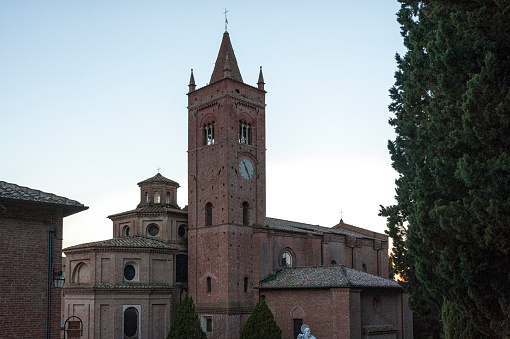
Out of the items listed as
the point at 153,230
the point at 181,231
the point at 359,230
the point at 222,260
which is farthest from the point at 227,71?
the point at 359,230

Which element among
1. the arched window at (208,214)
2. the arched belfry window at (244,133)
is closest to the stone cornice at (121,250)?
the arched window at (208,214)

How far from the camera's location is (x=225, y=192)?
3094cm

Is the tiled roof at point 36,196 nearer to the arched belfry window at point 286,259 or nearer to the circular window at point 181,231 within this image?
the circular window at point 181,231

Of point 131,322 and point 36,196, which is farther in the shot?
point 131,322

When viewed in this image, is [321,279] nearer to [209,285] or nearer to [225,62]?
[209,285]

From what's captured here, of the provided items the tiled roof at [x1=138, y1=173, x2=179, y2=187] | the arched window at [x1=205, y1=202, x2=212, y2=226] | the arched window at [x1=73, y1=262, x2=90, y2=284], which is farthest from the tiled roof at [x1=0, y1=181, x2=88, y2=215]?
the tiled roof at [x1=138, y1=173, x2=179, y2=187]

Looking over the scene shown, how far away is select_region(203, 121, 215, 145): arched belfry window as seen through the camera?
32688 millimetres

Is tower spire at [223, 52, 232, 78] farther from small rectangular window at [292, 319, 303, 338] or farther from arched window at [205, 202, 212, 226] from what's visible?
small rectangular window at [292, 319, 303, 338]

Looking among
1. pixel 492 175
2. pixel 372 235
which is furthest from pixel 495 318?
pixel 372 235

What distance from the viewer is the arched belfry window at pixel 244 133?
108ft

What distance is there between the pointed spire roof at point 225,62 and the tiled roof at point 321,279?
11.7 m

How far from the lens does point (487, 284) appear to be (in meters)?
12.4

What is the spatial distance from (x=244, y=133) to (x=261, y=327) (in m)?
12.1

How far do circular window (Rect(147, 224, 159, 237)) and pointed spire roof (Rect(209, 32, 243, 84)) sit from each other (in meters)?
9.22
